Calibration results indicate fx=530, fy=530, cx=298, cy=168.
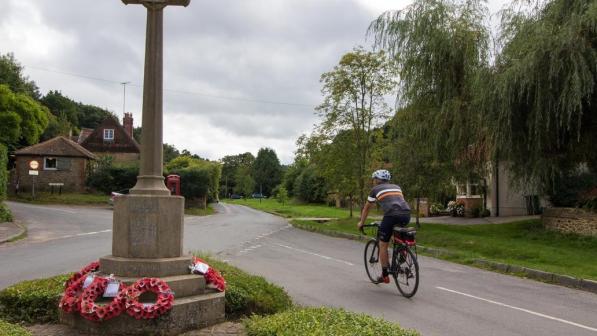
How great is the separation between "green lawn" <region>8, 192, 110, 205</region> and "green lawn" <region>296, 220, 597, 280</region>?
97.5 feet

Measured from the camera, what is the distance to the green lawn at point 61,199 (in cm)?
4047

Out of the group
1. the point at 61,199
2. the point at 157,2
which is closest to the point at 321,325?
the point at 157,2

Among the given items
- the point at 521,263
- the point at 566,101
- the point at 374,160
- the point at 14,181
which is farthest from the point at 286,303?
the point at 14,181

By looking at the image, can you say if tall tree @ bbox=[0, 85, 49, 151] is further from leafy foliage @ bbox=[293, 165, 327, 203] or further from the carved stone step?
leafy foliage @ bbox=[293, 165, 327, 203]

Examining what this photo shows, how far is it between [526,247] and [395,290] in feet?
24.3

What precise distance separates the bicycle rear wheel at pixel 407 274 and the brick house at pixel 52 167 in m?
43.0

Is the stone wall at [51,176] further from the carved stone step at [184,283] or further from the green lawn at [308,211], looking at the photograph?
the carved stone step at [184,283]

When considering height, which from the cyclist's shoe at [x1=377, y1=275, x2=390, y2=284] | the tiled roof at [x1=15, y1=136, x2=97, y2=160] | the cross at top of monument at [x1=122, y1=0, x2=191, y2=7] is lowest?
the cyclist's shoe at [x1=377, y1=275, x2=390, y2=284]

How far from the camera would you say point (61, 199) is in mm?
41062

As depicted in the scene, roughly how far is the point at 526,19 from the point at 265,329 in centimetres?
1527

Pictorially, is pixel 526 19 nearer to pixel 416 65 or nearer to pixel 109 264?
pixel 416 65

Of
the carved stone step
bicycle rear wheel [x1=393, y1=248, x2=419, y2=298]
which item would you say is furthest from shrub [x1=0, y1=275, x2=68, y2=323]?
bicycle rear wheel [x1=393, y1=248, x2=419, y2=298]

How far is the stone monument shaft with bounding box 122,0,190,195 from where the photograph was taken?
639 centimetres

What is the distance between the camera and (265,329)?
15.0 feet
